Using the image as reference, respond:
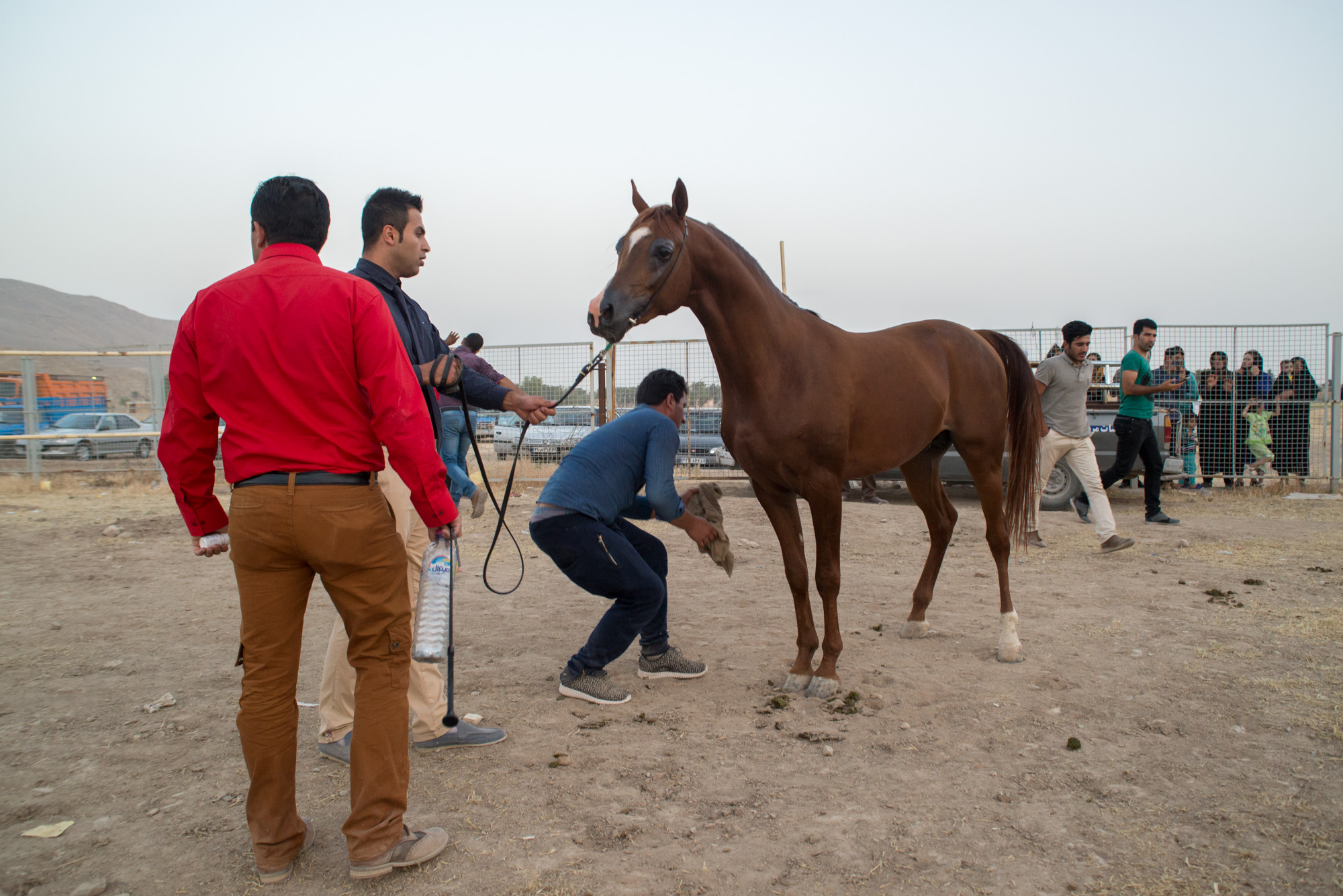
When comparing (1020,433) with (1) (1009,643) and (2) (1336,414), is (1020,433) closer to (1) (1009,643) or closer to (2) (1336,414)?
(1) (1009,643)

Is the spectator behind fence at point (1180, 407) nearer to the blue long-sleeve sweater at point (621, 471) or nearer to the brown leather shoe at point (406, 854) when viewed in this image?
the blue long-sleeve sweater at point (621, 471)

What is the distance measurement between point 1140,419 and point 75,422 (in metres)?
16.9

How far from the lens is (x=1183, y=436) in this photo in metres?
10.9

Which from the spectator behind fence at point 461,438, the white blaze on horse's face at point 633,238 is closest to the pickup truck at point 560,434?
the spectator behind fence at point 461,438

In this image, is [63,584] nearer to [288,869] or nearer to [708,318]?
[288,869]

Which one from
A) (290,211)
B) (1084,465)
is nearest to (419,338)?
(290,211)

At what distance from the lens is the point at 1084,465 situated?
22.8ft

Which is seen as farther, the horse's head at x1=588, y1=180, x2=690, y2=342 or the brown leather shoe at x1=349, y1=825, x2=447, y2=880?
the horse's head at x1=588, y1=180, x2=690, y2=342

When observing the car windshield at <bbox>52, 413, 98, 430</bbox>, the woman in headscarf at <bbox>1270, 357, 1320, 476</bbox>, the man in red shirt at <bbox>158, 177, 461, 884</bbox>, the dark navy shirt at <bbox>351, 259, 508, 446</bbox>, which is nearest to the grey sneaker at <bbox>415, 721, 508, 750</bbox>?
the man in red shirt at <bbox>158, 177, 461, 884</bbox>

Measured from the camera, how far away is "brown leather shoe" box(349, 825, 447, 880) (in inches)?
84.0

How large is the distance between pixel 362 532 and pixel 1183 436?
12131 millimetres

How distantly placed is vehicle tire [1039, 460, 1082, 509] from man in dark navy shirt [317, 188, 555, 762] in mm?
8239

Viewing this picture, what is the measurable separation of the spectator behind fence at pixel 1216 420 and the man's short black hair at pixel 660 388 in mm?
10203

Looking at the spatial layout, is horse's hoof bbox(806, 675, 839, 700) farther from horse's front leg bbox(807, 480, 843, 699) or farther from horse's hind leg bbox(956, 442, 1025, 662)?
horse's hind leg bbox(956, 442, 1025, 662)
